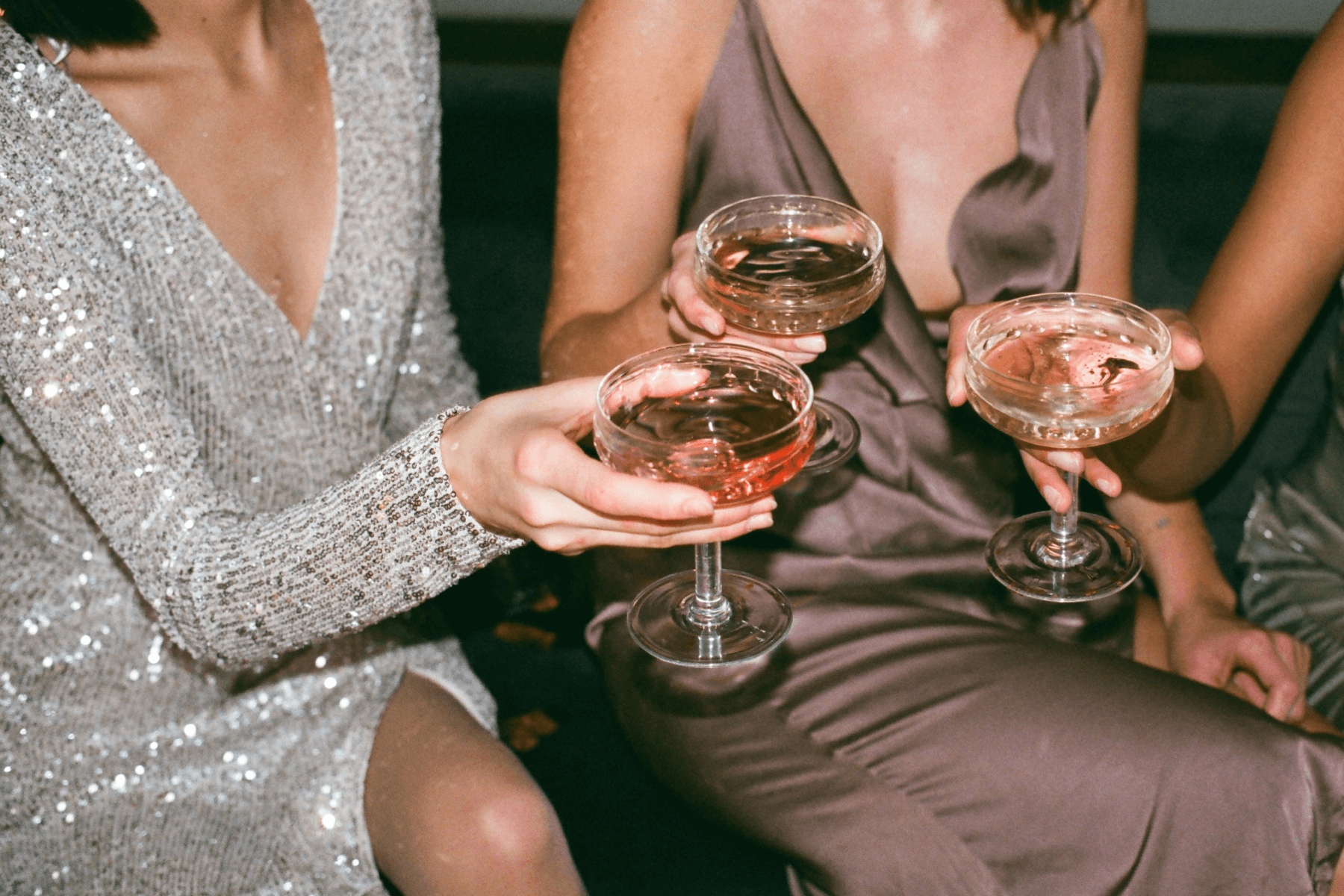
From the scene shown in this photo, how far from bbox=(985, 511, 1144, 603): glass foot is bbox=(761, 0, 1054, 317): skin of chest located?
497 millimetres

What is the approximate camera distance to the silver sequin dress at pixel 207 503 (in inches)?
60.1

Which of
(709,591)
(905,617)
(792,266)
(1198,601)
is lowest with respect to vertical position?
(1198,601)

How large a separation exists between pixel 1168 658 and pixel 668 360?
104cm

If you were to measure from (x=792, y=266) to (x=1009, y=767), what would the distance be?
26.4 inches

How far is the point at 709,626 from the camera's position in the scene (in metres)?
1.46

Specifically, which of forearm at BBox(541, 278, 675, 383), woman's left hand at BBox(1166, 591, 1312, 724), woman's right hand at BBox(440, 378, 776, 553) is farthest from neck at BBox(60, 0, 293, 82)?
woman's left hand at BBox(1166, 591, 1312, 724)

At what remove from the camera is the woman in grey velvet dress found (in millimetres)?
1484

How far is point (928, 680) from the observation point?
1.65 meters

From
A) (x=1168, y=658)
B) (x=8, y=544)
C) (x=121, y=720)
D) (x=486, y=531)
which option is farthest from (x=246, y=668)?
(x=1168, y=658)

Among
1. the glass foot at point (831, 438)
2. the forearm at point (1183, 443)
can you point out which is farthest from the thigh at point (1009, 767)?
the forearm at point (1183, 443)

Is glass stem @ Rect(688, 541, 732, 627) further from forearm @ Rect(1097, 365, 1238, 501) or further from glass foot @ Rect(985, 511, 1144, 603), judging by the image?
forearm @ Rect(1097, 365, 1238, 501)

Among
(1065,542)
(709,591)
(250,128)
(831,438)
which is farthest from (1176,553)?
(250,128)

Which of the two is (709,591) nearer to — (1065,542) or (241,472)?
(1065,542)

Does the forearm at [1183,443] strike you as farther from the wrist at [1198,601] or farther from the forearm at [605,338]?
the forearm at [605,338]
